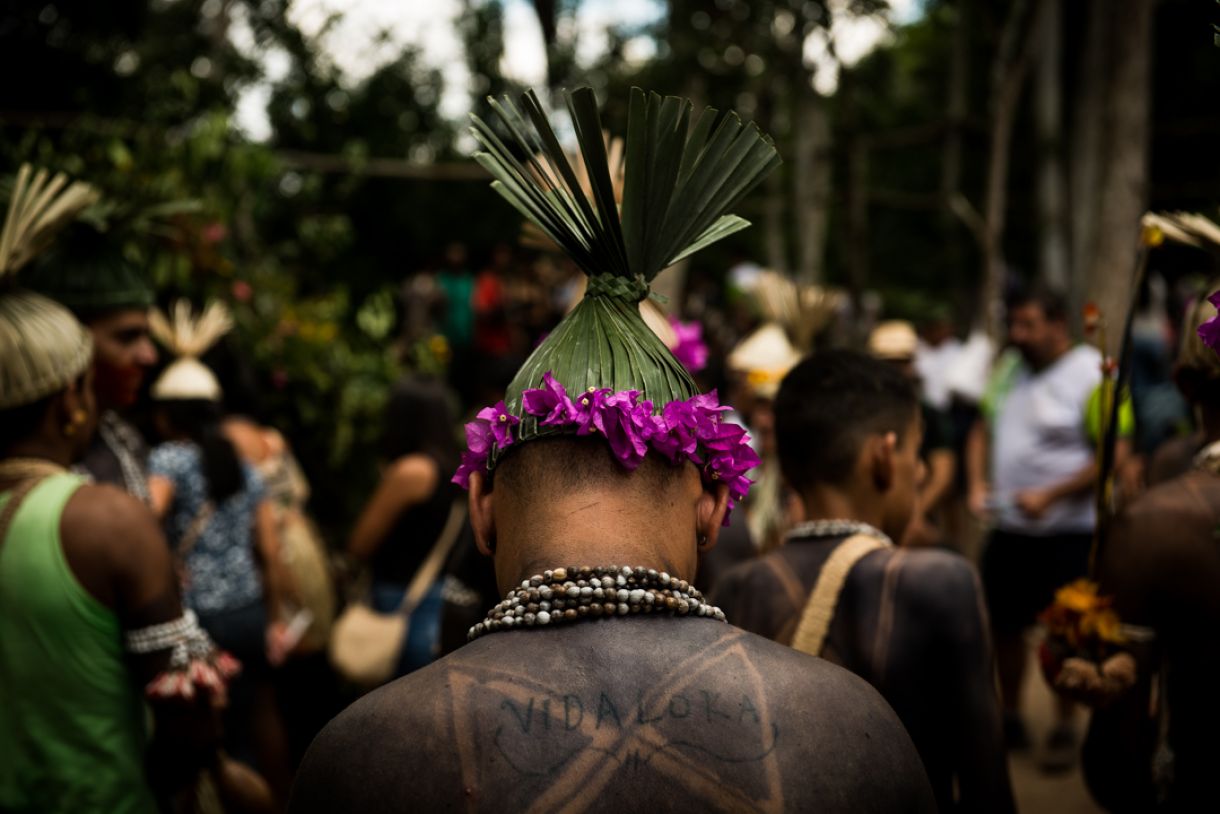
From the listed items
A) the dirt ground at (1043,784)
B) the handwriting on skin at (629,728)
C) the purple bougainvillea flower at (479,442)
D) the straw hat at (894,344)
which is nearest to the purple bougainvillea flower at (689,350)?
the purple bougainvillea flower at (479,442)

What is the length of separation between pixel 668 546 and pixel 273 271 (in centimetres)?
643

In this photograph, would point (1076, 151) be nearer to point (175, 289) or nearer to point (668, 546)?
point (175, 289)

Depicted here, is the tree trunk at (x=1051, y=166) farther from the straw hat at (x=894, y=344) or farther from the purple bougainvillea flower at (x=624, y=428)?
the purple bougainvillea flower at (x=624, y=428)

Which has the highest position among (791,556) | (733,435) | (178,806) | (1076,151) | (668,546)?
(1076,151)

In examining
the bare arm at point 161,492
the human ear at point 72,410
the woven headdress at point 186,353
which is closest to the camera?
the human ear at point 72,410

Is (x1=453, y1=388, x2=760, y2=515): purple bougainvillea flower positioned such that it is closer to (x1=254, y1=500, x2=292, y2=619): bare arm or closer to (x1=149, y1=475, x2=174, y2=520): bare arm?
(x1=149, y1=475, x2=174, y2=520): bare arm

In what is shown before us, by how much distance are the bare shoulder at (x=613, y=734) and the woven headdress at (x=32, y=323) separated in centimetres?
156

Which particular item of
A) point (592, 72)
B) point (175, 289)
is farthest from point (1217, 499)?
point (592, 72)

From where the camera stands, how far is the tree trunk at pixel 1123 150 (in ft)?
27.3

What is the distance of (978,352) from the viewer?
30.8 feet

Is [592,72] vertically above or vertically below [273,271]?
above

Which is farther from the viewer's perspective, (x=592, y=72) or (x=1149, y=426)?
(x=592, y=72)

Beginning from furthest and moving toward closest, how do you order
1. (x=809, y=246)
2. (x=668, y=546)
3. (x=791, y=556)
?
(x=809, y=246)
(x=791, y=556)
(x=668, y=546)

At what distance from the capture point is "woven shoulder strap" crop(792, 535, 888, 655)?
2.63m
